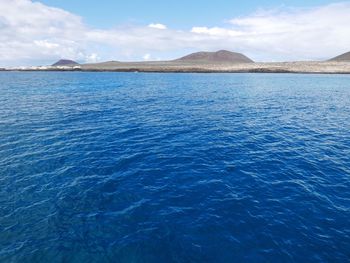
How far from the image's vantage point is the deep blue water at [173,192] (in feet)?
42.6

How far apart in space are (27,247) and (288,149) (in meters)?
24.8

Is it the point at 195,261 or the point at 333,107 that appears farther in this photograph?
the point at 333,107

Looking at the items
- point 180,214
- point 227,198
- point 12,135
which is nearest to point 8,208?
point 180,214

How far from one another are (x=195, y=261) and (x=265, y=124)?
95.5ft

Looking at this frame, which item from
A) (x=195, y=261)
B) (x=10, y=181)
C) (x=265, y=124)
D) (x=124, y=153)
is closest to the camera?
(x=195, y=261)

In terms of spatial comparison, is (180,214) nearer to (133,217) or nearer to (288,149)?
(133,217)

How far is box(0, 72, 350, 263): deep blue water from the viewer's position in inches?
512

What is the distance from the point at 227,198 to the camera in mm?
17641

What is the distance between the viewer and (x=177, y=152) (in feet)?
85.6

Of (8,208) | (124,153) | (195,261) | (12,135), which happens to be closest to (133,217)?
(195,261)

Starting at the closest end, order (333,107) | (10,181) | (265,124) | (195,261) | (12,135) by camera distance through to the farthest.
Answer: (195,261) → (10,181) → (12,135) → (265,124) → (333,107)

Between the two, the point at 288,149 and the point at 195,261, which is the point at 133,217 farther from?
the point at 288,149

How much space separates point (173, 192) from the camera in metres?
18.4

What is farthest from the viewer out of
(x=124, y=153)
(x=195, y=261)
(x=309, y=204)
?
(x=124, y=153)
